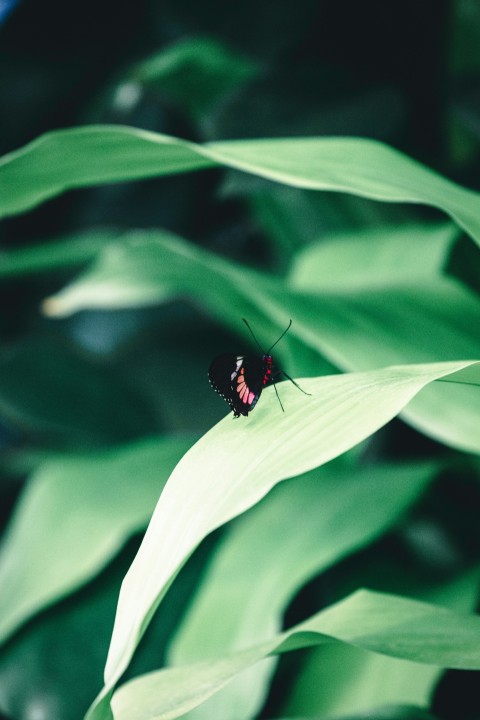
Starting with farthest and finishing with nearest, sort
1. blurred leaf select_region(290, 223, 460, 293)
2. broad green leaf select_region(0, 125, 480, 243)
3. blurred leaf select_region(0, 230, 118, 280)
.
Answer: blurred leaf select_region(0, 230, 118, 280)
blurred leaf select_region(290, 223, 460, 293)
broad green leaf select_region(0, 125, 480, 243)

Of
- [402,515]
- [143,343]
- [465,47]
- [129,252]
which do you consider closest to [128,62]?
[143,343]

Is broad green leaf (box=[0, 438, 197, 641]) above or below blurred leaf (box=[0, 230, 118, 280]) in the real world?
below

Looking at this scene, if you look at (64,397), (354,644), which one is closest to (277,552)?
(354,644)

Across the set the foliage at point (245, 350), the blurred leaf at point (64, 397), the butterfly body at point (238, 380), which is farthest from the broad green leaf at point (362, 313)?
the blurred leaf at point (64, 397)

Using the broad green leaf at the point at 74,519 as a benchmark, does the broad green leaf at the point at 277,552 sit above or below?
below

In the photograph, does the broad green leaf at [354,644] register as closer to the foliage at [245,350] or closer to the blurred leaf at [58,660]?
the foliage at [245,350]

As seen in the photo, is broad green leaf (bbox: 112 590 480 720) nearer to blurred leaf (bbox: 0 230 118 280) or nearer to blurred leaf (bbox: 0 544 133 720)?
blurred leaf (bbox: 0 544 133 720)

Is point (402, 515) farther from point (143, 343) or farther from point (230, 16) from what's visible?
point (230, 16)

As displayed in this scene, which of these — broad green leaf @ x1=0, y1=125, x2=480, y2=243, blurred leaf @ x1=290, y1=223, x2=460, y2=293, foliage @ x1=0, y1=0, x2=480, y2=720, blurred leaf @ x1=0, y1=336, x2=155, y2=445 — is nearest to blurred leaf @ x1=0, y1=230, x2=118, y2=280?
foliage @ x1=0, y1=0, x2=480, y2=720
